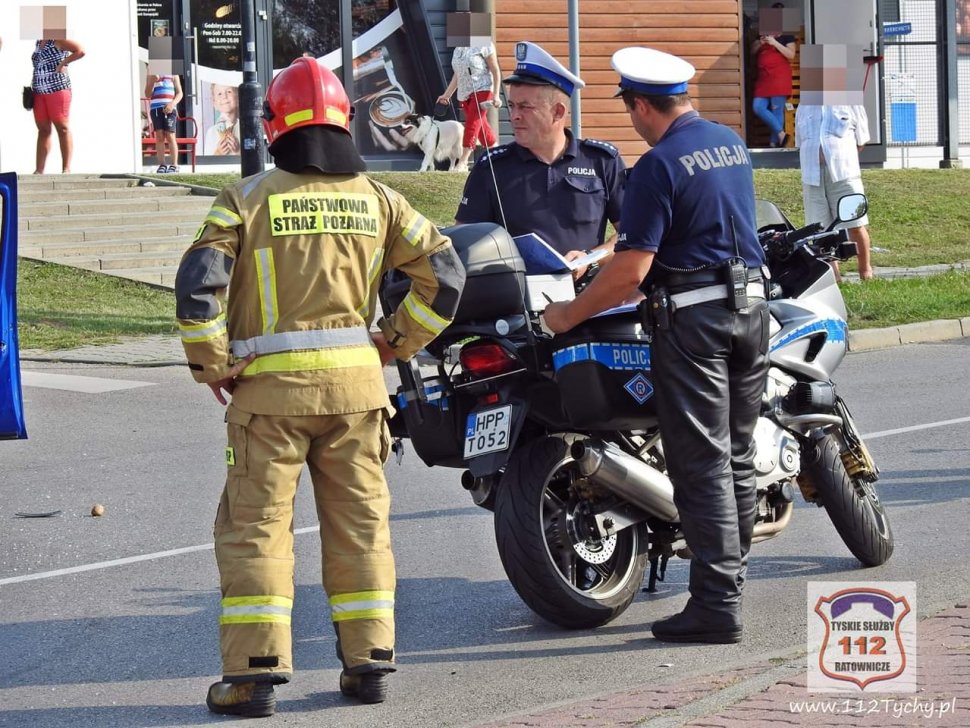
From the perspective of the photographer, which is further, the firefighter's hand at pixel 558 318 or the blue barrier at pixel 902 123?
the blue barrier at pixel 902 123

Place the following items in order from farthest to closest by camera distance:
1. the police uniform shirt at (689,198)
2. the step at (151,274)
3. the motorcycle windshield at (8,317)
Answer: the step at (151,274), the motorcycle windshield at (8,317), the police uniform shirt at (689,198)

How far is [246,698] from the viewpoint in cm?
445

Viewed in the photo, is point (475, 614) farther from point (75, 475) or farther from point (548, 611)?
point (75, 475)

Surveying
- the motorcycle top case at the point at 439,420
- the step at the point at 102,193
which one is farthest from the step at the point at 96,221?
the motorcycle top case at the point at 439,420

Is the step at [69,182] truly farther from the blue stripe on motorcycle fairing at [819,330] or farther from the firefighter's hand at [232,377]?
the firefighter's hand at [232,377]

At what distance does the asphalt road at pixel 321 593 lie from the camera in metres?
4.71

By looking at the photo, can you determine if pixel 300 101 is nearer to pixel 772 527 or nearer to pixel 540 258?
pixel 540 258

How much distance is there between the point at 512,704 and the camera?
4562mm

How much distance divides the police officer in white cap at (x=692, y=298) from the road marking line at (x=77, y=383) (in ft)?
20.9

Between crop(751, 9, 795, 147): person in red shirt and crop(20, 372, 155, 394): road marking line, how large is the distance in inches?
608

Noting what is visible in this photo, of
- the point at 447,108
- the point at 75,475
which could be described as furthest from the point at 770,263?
the point at 447,108

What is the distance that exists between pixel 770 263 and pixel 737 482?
1.15 metres

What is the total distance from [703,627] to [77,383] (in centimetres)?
692

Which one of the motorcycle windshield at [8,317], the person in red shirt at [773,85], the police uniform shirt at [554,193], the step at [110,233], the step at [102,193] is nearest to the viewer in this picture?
the police uniform shirt at [554,193]
